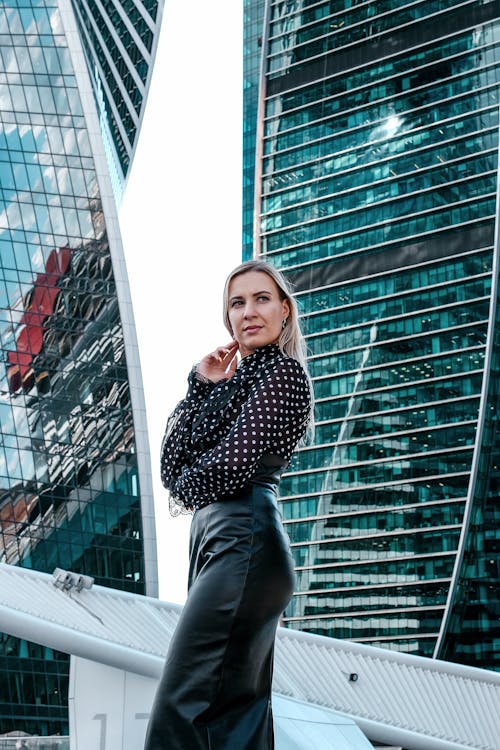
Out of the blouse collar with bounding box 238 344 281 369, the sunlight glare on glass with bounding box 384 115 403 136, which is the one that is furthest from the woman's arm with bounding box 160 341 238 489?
the sunlight glare on glass with bounding box 384 115 403 136

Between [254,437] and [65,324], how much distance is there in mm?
49622

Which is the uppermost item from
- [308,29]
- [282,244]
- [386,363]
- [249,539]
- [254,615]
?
[308,29]

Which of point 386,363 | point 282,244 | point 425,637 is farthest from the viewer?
point 282,244

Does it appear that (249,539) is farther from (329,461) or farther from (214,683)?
(329,461)

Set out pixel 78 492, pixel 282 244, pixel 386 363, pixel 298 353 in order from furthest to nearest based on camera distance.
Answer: pixel 282 244 < pixel 386 363 < pixel 78 492 < pixel 298 353

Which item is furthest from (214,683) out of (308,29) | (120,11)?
(308,29)

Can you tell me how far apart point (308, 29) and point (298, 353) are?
289 feet

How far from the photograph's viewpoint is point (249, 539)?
1.89 m

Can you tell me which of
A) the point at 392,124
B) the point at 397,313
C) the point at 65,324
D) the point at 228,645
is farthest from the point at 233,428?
the point at 392,124

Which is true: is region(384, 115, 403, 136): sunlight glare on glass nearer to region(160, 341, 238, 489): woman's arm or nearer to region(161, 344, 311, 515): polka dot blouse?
region(160, 341, 238, 489): woman's arm

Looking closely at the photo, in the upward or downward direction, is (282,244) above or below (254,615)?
above

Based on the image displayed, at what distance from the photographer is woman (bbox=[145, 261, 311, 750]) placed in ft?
5.96

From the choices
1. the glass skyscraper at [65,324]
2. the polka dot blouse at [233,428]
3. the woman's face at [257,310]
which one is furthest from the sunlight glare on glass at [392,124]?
the polka dot blouse at [233,428]

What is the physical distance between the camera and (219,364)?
2.44 meters
